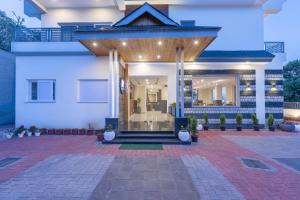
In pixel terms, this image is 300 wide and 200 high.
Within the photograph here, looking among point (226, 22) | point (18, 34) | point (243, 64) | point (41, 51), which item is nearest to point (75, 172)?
point (41, 51)

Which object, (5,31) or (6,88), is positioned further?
(5,31)

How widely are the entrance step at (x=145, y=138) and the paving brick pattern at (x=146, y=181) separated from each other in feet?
6.78

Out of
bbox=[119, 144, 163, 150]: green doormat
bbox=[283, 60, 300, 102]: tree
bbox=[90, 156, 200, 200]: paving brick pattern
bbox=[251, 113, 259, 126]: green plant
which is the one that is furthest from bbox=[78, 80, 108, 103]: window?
bbox=[283, 60, 300, 102]: tree

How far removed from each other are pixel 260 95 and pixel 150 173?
31.1 ft

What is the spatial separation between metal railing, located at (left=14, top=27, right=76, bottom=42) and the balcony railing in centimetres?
1142

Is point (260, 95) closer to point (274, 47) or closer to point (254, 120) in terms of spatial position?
point (254, 120)

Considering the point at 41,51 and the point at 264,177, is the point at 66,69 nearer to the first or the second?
the point at 41,51

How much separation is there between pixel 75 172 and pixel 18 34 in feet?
31.0

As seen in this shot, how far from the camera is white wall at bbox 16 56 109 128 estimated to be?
10227mm

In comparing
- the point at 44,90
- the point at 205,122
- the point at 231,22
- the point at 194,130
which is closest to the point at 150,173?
the point at 194,130

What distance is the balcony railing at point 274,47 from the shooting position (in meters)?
11.8

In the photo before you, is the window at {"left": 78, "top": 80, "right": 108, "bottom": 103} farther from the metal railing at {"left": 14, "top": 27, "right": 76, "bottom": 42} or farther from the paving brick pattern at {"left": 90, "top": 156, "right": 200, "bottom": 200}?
the paving brick pattern at {"left": 90, "top": 156, "right": 200, "bottom": 200}

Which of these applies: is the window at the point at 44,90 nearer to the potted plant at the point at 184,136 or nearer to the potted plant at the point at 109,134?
the potted plant at the point at 109,134

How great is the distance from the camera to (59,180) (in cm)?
423
